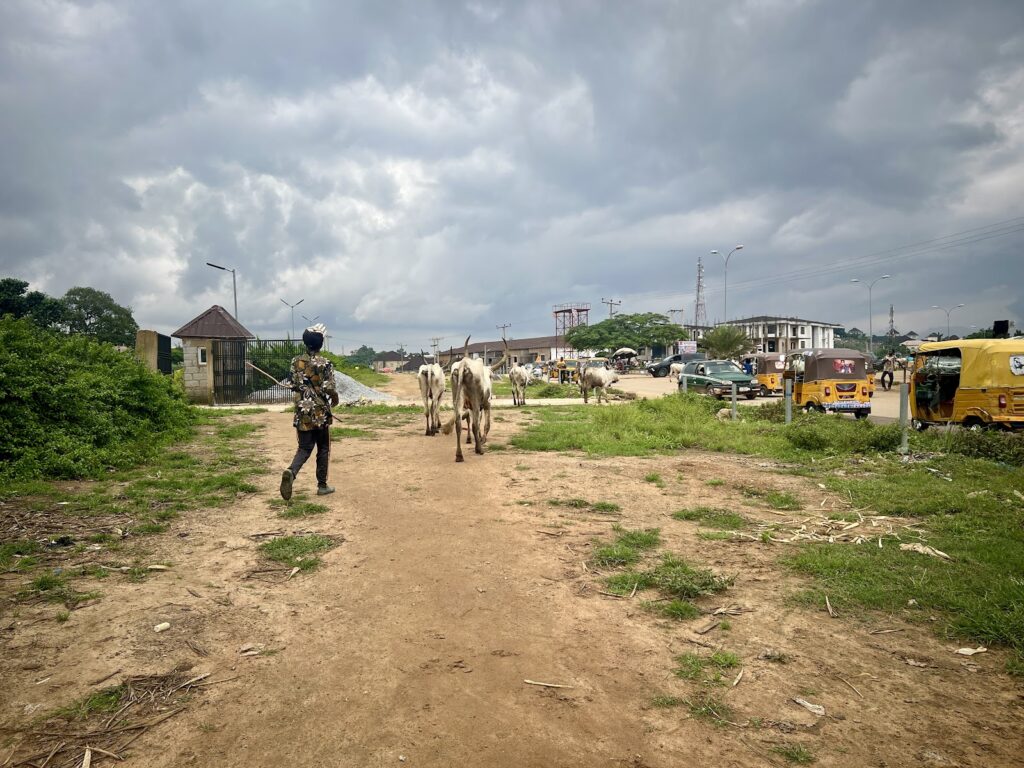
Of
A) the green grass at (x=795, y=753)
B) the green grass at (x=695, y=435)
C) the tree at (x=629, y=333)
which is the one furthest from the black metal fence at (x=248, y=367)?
the tree at (x=629, y=333)

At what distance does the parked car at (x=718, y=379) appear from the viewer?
22.2 metres

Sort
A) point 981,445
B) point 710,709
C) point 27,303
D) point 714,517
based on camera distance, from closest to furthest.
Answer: point 710,709, point 714,517, point 981,445, point 27,303

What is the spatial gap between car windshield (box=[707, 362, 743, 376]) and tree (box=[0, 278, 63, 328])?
45.3 meters

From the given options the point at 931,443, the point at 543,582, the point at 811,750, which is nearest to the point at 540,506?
the point at 543,582

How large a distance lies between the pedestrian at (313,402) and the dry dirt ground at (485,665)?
64.1 inches

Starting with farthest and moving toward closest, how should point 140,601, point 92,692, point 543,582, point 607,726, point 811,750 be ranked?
1. point 543,582
2. point 140,601
3. point 92,692
4. point 607,726
5. point 811,750

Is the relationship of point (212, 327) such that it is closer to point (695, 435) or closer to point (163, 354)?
point (163, 354)

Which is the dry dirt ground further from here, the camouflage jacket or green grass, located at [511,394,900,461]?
green grass, located at [511,394,900,461]

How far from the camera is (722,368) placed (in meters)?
24.5

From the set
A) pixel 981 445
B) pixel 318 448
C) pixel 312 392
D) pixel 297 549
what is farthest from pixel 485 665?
pixel 981 445

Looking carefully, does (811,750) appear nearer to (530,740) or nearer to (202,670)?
(530,740)

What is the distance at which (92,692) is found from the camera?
294cm

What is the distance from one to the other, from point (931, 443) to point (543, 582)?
8.62 metres

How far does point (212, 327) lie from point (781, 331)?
268ft
